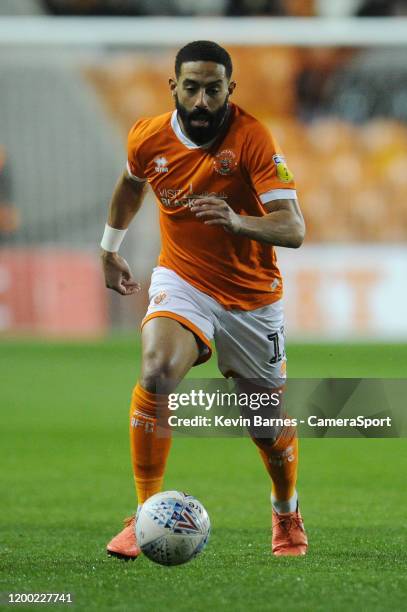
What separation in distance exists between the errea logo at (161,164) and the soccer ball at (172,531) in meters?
1.35

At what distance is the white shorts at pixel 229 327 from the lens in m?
4.62

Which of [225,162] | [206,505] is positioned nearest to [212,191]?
[225,162]

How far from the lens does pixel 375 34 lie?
50.4 ft

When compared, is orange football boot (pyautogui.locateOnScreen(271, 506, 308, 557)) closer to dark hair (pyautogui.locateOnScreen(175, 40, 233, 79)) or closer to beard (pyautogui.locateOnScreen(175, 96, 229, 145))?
beard (pyautogui.locateOnScreen(175, 96, 229, 145))

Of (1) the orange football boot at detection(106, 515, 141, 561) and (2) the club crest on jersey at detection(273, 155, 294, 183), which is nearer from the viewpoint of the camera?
(1) the orange football boot at detection(106, 515, 141, 561)

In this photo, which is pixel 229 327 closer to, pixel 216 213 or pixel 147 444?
pixel 147 444

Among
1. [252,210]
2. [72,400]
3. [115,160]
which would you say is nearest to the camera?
[252,210]

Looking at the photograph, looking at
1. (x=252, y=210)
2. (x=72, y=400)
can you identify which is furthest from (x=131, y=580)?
(x=72, y=400)

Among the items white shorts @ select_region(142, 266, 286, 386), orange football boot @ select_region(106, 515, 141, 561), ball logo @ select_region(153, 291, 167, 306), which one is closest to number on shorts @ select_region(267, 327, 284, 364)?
white shorts @ select_region(142, 266, 286, 386)

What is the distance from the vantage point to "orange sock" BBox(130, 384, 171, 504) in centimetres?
448

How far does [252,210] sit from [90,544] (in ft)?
4.86

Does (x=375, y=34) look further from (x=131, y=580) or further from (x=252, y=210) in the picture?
(x=131, y=580)

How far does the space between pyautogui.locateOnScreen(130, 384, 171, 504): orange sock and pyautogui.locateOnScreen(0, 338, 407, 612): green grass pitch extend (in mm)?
324

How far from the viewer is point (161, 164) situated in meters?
4.75
